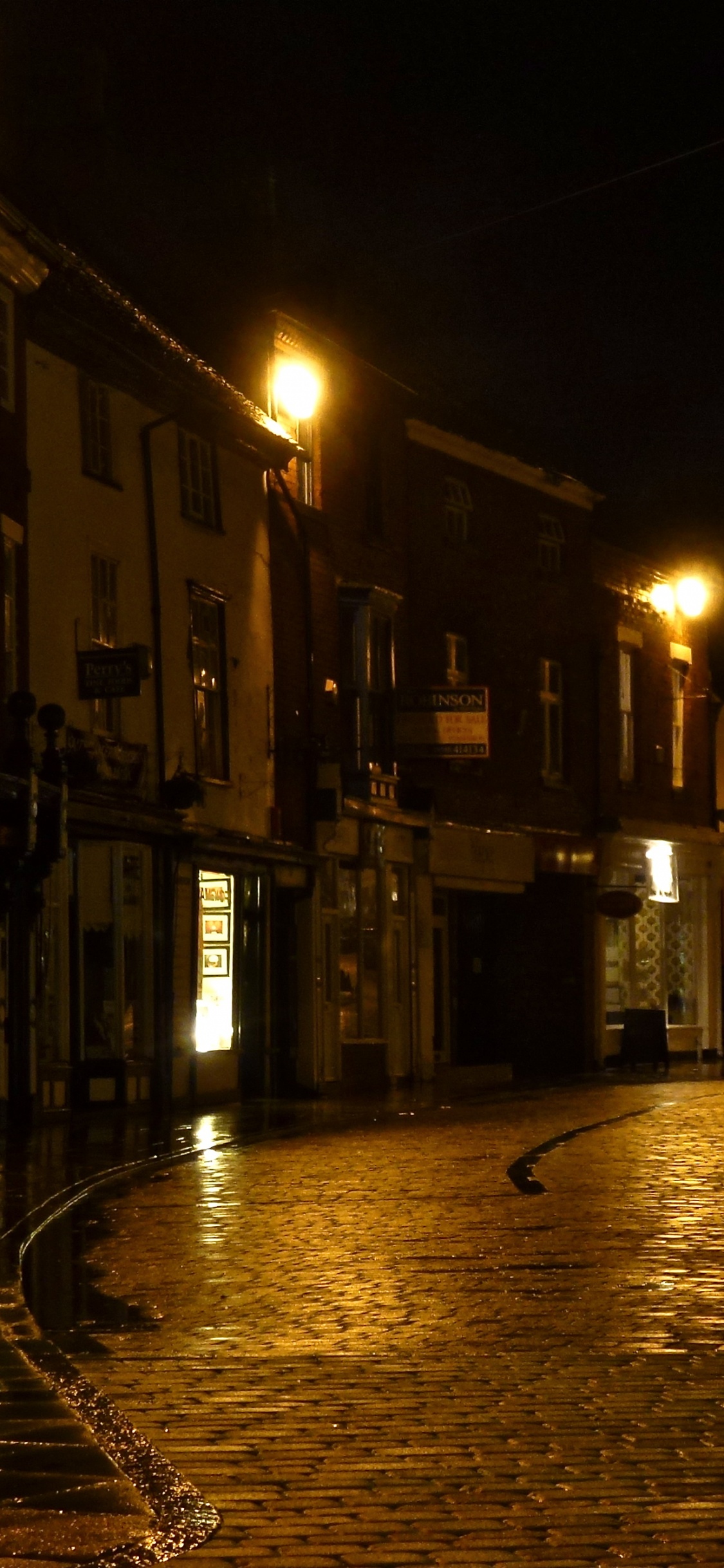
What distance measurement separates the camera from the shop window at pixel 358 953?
2955 cm

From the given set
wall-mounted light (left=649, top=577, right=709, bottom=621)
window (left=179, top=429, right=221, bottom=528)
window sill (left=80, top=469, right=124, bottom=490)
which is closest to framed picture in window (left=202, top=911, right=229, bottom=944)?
A: window (left=179, top=429, right=221, bottom=528)

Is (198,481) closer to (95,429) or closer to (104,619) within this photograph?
(95,429)

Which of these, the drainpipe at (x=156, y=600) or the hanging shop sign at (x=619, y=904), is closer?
the drainpipe at (x=156, y=600)

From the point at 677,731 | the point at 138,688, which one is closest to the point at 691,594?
the point at 677,731

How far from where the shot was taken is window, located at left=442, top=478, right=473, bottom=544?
3316cm

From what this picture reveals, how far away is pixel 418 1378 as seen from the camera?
7.93 meters

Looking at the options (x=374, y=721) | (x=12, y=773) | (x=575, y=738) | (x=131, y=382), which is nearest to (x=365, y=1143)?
(x=12, y=773)

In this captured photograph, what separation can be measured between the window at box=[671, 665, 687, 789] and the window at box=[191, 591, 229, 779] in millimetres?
15430

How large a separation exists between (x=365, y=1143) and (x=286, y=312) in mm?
13260

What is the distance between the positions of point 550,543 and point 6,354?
1617 cm

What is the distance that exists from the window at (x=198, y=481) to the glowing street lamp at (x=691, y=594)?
51.1 feet

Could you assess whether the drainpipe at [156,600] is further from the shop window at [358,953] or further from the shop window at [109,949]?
the shop window at [358,953]

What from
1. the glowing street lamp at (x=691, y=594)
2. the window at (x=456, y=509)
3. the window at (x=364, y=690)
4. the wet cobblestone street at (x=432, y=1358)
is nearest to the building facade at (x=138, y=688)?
the window at (x=364, y=690)

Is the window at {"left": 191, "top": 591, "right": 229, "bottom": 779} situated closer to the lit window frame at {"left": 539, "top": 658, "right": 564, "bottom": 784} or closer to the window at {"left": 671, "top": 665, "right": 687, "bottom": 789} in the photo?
the lit window frame at {"left": 539, "top": 658, "right": 564, "bottom": 784}
